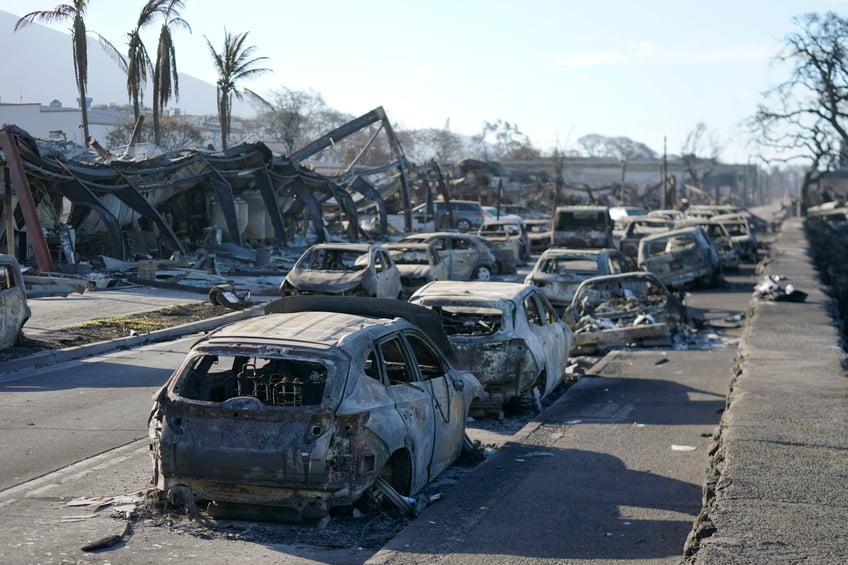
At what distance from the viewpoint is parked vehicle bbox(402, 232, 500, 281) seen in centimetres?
2945

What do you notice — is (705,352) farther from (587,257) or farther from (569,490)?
(569,490)

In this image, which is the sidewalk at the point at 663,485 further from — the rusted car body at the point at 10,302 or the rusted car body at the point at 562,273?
the rusted car body at the point at 10,302

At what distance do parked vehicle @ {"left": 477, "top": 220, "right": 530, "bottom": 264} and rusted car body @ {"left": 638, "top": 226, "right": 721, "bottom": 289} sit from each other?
808 centimetres

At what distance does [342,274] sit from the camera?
70.6 feet

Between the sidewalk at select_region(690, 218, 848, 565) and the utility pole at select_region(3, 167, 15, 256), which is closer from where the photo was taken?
the sidewalk at select_region(690, 218, 848, 565)

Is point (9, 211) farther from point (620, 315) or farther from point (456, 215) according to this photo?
point (456, 215)

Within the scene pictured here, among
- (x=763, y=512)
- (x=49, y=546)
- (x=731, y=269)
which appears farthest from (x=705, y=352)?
(x=731, y=269)

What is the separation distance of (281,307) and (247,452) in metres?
2.14

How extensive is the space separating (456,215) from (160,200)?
22.1m

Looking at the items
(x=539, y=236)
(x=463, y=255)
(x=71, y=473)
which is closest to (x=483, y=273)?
(x=463, y=255)

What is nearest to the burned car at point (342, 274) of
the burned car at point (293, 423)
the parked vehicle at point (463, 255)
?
the parked vehicle at point (463, 255)

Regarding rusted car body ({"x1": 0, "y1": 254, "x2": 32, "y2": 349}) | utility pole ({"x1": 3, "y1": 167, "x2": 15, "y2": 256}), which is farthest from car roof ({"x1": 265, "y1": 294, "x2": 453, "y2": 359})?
utility pole ({"x1": 3, "y1": 167, "x2": 15, "y2": 256})

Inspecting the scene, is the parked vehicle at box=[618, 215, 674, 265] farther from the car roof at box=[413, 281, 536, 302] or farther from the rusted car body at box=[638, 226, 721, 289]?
the car roof at box=[413, 281, 536, 302]

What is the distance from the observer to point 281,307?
9.06 metres
